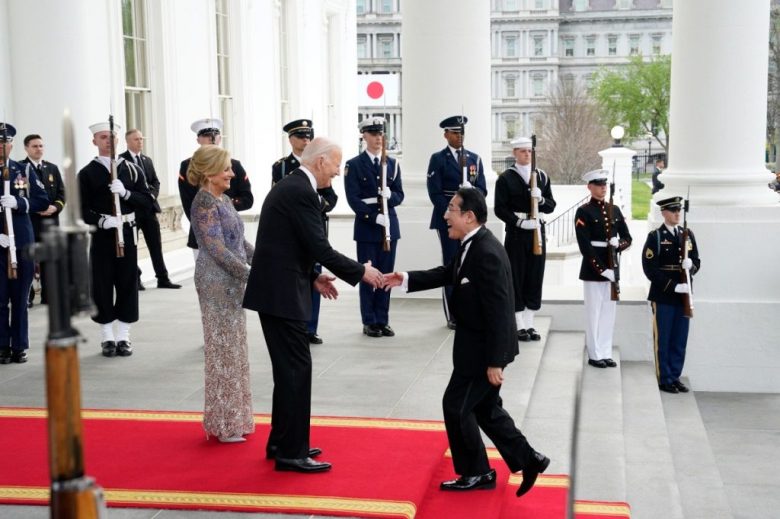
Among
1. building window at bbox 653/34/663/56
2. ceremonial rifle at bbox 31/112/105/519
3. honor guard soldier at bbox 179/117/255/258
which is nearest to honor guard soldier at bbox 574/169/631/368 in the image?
honor guard soldier at bbox 179/117/255/258

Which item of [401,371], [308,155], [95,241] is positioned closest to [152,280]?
[95,241]

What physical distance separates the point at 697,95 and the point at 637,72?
64.4 meters

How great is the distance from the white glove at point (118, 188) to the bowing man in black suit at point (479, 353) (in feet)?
12.5

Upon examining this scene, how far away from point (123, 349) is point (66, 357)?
666 cm

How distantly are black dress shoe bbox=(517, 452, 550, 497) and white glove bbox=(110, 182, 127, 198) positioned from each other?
175 inches

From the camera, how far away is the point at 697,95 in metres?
11.3

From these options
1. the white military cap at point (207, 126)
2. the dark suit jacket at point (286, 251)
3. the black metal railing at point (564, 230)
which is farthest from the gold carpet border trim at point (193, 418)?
the black metal railing at point (564, 230)

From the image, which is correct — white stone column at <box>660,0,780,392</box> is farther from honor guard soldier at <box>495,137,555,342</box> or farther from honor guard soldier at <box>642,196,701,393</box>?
honor guard soldier at <box>495,137,555,342</box>

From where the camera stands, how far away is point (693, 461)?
8406 millimetres

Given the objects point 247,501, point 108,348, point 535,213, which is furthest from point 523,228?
point 247,501

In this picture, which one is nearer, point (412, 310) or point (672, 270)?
point (672, 270)

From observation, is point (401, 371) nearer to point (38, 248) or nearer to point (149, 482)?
point (149, 482)

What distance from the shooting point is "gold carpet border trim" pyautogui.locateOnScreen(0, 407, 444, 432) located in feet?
21.7

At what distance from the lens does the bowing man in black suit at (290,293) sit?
219 inches
